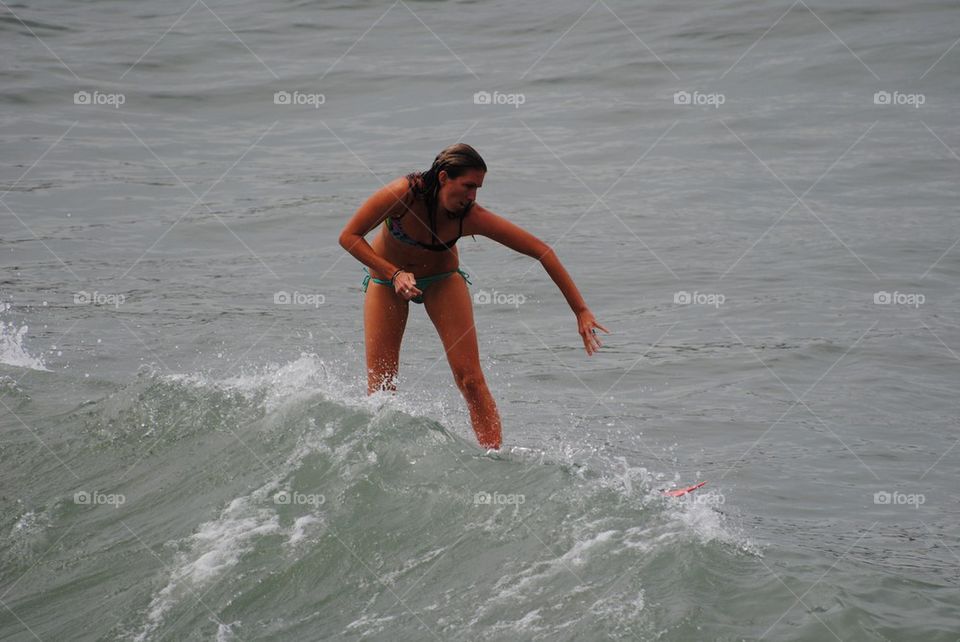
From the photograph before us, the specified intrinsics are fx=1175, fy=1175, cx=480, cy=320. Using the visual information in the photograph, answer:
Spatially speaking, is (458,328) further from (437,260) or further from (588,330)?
(588,330)

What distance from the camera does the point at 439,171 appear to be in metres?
6.63

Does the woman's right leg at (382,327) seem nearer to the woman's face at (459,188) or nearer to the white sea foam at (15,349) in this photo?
the woman's face at (459,188)

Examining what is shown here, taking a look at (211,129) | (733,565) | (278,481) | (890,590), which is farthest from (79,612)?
(211,129)

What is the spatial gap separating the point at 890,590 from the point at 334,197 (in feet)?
37.2

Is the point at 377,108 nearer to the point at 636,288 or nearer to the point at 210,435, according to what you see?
the point at 636,288

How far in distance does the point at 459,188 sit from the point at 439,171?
17 cm

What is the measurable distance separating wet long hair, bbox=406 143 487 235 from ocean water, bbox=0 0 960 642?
1.55 meters

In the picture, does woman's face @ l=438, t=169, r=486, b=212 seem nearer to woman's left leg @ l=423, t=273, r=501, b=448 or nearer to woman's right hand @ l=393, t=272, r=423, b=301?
woman's right hand @ l=393, t=272, r=423, b=301

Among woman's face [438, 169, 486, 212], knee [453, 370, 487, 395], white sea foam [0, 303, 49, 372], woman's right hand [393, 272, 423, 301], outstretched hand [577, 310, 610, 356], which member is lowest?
knee [453, 370, 487, 395]

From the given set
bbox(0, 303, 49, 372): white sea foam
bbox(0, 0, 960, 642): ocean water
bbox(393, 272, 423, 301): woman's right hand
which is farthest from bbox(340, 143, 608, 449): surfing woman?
bbox(0, 303, 49, 372): white sea foam

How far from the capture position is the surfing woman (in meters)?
6.59

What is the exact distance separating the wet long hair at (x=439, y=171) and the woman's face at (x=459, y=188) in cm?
2

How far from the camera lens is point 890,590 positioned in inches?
231

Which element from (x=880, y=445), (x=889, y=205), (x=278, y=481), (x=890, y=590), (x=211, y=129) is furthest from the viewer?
(x=211, y=129)
